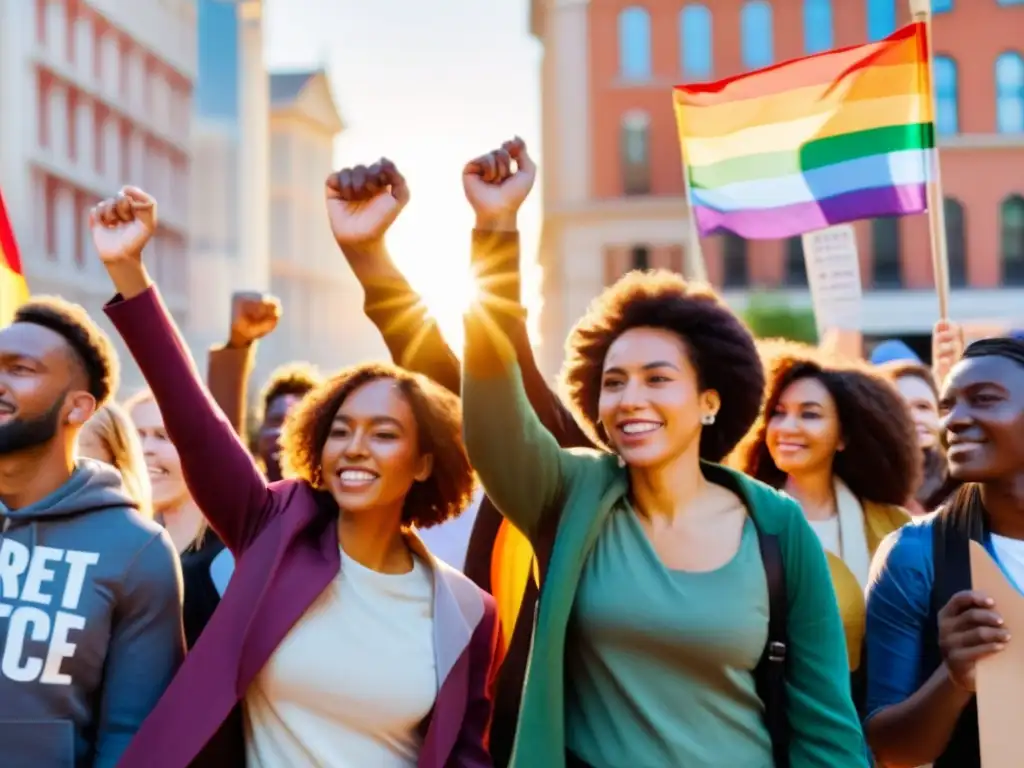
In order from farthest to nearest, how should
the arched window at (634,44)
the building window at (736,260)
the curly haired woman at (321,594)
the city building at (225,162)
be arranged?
1. the city building at (225,162)
2. the arched window at (634,44)
3. the building window at (736,260)
4. the curly haired woman at (321,594)

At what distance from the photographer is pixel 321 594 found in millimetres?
3201

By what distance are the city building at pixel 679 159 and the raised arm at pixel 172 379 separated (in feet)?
99.9

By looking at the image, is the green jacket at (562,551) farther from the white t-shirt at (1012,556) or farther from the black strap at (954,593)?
the white t-shirt at (1012,556)

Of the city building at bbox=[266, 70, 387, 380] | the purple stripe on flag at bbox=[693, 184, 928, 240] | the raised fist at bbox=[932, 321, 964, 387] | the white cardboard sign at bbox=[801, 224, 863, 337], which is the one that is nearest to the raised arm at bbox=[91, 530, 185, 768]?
the raised fist at bbox=[932, 321, 964, 387]

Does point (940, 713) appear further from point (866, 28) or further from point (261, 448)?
point (866, 28)

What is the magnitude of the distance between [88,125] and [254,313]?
34730 millimetres

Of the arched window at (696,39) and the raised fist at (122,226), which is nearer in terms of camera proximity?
the raised fist at (122,226)

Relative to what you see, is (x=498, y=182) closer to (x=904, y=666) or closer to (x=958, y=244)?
(x=904, y=666)

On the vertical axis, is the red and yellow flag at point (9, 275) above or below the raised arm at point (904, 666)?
above

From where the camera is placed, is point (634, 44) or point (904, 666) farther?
point (634, 44)

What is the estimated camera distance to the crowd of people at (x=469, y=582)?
2912 millimetres

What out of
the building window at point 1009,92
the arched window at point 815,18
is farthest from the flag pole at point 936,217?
the arched window at point 815,18

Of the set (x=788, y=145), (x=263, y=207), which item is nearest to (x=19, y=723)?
(x=788, y=145)

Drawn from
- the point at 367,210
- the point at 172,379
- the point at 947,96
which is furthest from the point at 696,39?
the point at 172,379
